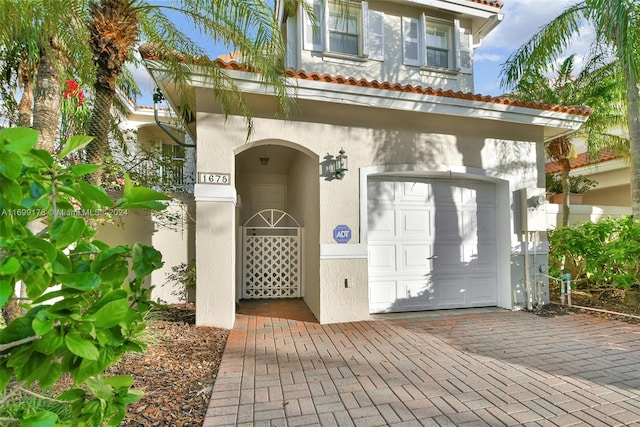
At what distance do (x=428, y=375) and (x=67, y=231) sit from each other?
13.1 feet

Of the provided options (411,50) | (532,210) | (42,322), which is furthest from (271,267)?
(411,50)

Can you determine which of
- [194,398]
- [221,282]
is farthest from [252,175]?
[194,398]

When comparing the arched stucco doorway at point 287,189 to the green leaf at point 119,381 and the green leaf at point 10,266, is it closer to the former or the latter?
the green leaf at point 119,381

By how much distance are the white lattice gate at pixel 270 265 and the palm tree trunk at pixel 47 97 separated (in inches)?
169

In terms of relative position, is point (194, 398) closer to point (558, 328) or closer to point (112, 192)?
point (112, 192)

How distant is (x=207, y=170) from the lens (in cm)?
573

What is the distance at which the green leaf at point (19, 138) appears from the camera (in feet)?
3.37

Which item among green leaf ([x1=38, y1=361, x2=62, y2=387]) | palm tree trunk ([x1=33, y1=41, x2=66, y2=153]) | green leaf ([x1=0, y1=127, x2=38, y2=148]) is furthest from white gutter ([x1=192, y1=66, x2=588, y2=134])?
green leaf ([x1=38, y1=361, x2=62, y2=387])

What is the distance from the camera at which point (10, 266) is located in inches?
38.1

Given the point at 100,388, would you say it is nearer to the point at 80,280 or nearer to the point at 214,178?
the point at 80,280

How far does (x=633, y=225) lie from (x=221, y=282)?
28.3 ft

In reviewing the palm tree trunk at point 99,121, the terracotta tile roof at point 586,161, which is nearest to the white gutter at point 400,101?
the palm tree trunk at point 99,121

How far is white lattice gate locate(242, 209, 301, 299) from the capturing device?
820 centimetres

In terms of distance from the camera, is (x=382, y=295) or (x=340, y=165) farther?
(x=382, y=295)
